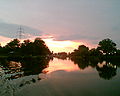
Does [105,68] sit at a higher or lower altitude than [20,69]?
lower

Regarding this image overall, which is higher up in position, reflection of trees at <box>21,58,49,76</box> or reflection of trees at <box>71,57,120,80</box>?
reflection of trees at <box>21,58,49,76</box>

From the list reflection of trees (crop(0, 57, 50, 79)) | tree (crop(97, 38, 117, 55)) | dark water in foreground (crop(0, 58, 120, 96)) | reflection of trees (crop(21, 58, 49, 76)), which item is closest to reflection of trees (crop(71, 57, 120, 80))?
dark water in foreground (crop(0, 58, 120, 96))

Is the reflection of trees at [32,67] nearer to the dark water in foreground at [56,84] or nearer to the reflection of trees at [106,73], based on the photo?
→ the dark water in foreground at [56,84]

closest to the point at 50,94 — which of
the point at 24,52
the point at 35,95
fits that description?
the point at 35,95

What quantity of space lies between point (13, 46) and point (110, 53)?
85.9 meters

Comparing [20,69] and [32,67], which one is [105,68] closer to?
[32,67]

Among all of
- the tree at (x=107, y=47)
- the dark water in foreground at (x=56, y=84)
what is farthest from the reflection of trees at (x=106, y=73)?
the tree at (x=107, y=47)

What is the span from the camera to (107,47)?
403 feet

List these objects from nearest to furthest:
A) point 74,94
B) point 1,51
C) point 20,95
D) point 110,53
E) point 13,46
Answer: point 20,95
point 74,94
point 1,51
point 13,46
point 110,53

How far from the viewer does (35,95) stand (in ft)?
36.0

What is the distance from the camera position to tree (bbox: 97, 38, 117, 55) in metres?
123

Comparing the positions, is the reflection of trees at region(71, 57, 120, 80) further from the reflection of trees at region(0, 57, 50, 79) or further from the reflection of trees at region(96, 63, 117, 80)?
the reflection of trees at region(0, 57, 50, 79)

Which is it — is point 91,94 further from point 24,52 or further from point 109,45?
point 109,45

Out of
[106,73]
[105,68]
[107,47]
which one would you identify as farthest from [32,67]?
[107,47]
